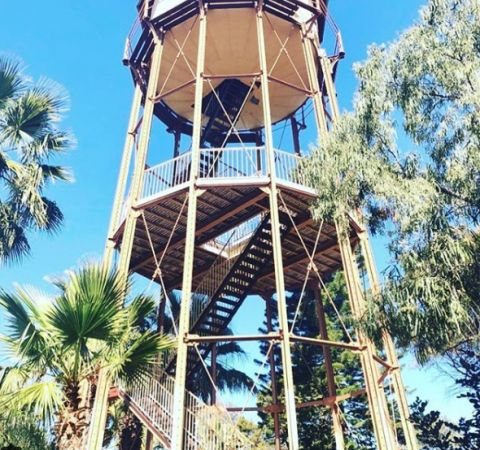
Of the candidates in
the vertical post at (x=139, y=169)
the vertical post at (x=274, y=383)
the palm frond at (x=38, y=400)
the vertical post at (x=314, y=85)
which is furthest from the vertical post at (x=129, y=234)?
the vertical post at (x=274, y=383)

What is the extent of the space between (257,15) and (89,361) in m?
8.43

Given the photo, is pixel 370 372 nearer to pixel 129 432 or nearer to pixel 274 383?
pixel 274 383

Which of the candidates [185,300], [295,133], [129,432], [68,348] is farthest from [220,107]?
[68,348]

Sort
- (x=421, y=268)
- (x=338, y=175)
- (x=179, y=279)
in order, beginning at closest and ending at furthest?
(x=421, y=268) < (x=338, y=175) < (x=179, y=279)

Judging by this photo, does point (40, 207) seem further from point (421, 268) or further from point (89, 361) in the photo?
point (421, 268)

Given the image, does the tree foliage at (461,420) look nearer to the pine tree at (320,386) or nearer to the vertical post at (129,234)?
the vertical post at (129,234)

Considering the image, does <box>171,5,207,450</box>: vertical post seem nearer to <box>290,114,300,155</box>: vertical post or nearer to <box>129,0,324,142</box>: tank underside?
<box>129,0,324,142</box>: tank underside

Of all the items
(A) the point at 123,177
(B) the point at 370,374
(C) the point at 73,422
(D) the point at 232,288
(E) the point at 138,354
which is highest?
(A) the point at 123,177

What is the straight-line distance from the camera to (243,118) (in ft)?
50.5

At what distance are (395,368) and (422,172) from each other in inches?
158

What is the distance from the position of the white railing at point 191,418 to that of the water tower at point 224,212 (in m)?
0.02

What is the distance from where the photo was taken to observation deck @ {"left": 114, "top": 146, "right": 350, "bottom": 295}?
9812 millimetres

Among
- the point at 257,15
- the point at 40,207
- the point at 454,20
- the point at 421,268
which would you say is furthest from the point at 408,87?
the point at 40,207

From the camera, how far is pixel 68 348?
5.73 meters
